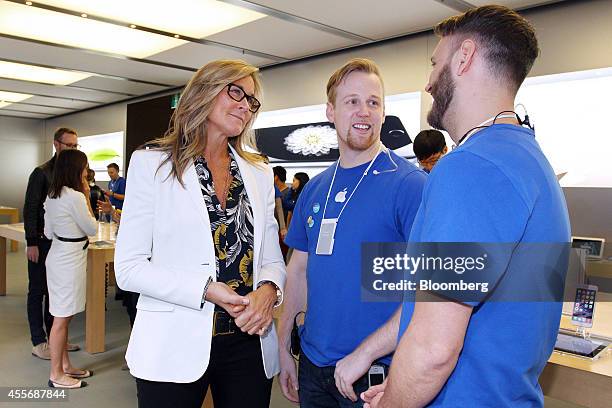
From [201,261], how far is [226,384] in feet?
1.20

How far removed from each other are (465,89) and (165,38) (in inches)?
214

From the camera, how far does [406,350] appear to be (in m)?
0.87

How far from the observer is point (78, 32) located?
5684mm

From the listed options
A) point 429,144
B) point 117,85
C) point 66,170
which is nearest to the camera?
point 429,144

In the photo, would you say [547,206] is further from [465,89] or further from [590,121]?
[590,121]

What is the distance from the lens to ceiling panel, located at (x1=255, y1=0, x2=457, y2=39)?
4.39m

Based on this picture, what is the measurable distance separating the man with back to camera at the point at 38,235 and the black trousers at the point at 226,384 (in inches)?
97.4

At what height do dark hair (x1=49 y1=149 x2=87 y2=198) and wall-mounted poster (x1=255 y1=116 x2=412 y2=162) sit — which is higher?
wall-mounted poster (x1=255 y1=116 x2=412 y2=162)

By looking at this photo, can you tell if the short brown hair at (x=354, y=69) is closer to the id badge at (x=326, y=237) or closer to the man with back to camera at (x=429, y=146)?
the id badge at (x=326, y=237)

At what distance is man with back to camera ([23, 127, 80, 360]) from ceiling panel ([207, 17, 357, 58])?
229 centimetres

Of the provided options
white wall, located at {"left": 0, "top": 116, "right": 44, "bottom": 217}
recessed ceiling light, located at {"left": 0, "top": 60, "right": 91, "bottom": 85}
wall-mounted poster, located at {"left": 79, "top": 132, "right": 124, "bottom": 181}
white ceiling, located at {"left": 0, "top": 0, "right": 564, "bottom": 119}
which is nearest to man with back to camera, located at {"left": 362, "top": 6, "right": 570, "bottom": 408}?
white ceiling, located at {"left": 0, "top": 0, "right": 564, "bottom": 119}

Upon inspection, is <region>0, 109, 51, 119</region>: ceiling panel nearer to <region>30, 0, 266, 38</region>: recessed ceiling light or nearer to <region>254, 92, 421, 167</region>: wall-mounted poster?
<region>254, 92, 421, 167</region>: wall-mounted poster

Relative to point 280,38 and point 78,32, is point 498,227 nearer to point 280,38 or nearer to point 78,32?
point 280,38

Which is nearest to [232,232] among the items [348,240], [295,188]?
[348,240]
